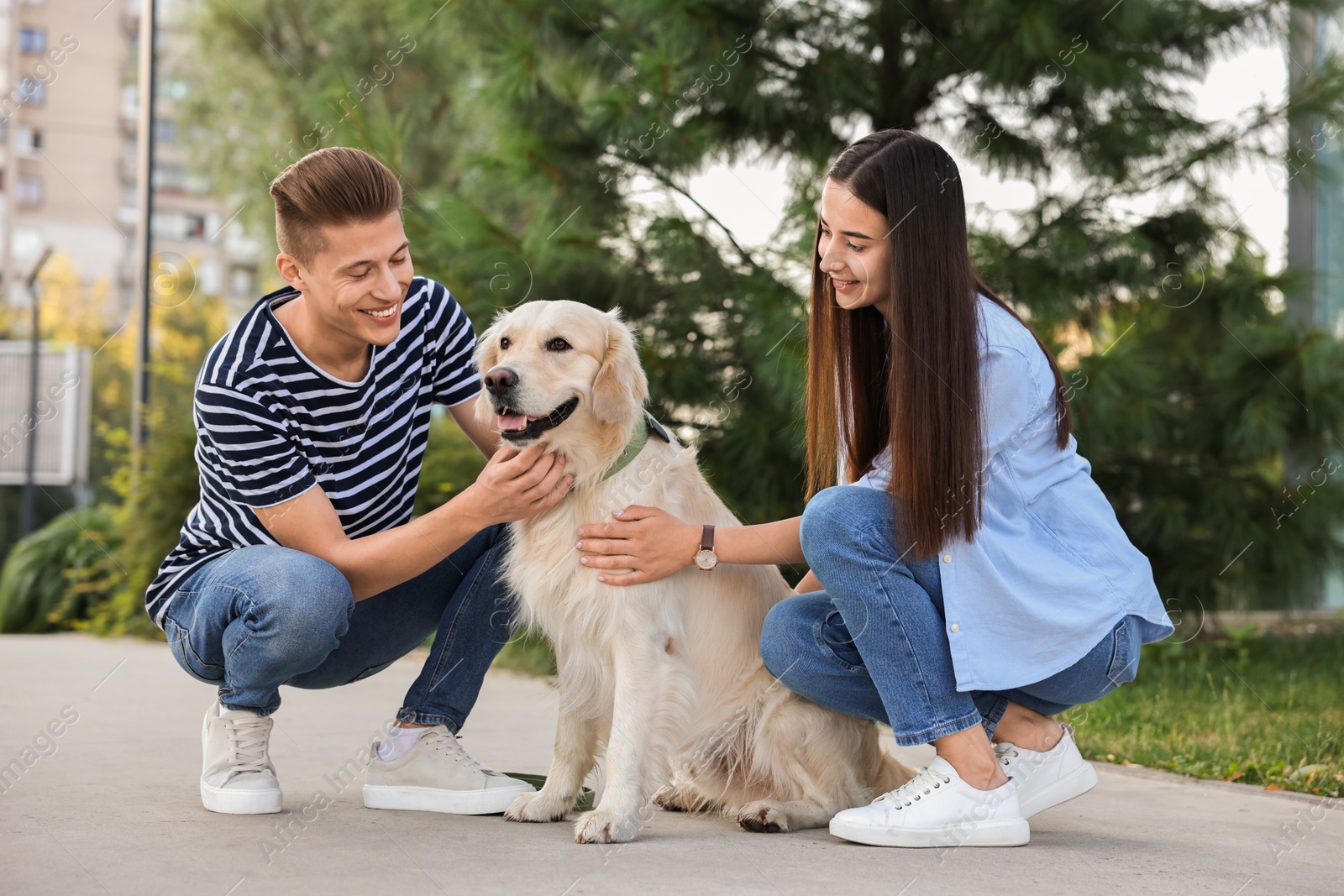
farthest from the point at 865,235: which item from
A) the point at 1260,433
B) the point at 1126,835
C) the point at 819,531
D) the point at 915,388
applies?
the point at 1260,433

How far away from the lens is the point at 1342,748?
11.8 ft

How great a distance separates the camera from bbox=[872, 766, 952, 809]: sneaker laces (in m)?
2.37

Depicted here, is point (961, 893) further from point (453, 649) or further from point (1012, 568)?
point (453, 649)

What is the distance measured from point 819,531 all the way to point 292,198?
1.37 metres

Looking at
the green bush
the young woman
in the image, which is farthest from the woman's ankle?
the green bush

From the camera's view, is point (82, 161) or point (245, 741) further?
point (82, 161)

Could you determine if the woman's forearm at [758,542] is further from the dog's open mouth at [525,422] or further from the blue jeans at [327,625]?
the blue jeans at [327,625]

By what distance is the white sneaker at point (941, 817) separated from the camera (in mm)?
2352

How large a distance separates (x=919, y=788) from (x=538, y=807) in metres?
0.87

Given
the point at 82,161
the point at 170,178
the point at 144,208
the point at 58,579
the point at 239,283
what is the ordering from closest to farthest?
1. the point at 58,579
2. the point at 144,208
3. the point at 82,161
4. the point at 170,178
5. the point at 239,283

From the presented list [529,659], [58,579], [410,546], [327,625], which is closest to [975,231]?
[529,659]

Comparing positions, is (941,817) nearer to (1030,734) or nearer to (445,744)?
(1030,734)

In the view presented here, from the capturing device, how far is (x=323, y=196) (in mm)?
2504

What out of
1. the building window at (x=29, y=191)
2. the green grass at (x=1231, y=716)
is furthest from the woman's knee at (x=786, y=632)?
the building window at (x=29, y=191)
